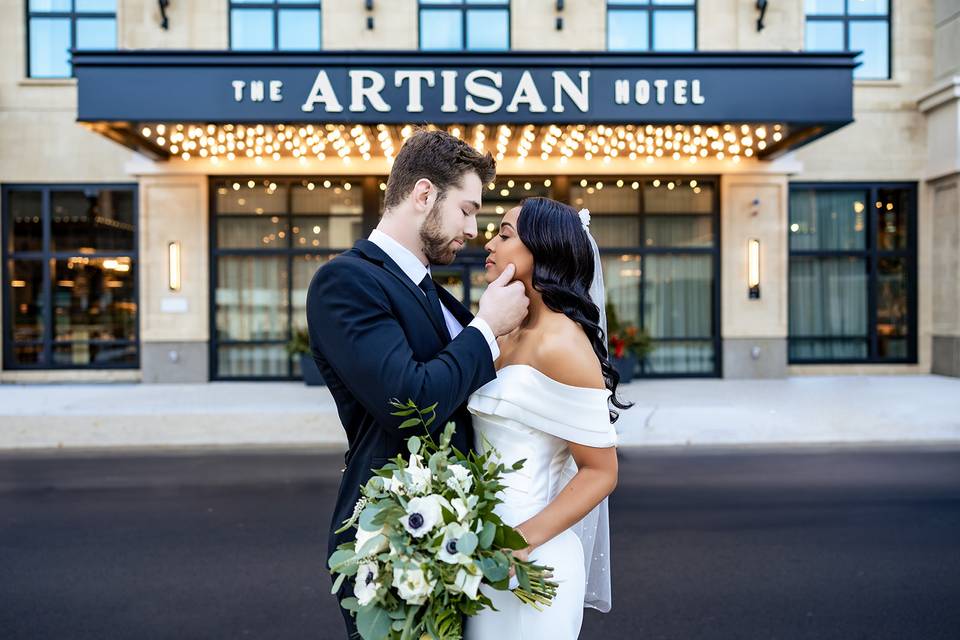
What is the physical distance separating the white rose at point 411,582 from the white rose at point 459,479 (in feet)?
0.68

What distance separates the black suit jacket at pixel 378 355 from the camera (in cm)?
172

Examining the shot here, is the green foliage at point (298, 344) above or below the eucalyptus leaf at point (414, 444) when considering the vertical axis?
below

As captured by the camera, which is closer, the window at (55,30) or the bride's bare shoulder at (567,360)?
the bride's bare shoulder at (567,360)

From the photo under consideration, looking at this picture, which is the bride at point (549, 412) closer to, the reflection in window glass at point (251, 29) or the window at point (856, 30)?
the reflection in window glass at point (251, 29)

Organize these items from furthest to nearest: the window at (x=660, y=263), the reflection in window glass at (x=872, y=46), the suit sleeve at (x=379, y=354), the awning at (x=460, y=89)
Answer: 1. the reflection in window glass at (x=872, y=46)
2. the window at (x=660, y=263)
3. the awning at (x=460, y=89)
4. the suit sleeve at (x=379, y=354)

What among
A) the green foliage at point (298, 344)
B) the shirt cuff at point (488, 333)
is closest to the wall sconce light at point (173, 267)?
the green foliage at point (298, 344)

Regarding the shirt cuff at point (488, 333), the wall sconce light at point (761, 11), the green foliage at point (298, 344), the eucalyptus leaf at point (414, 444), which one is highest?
the wall sconce light at point (761, 11)

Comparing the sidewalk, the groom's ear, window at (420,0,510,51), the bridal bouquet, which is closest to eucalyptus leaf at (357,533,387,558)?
the bridal bouquet

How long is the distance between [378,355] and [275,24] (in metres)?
14.5

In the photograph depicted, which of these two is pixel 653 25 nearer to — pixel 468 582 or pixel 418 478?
pixel 418 478

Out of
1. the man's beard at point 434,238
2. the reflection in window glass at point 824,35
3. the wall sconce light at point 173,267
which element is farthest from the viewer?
the reflection in window glass at point 824,35

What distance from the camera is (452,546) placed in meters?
1.64

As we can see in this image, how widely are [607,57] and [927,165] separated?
27.9 ft

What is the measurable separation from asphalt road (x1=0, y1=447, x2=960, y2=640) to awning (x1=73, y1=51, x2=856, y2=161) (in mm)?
5614
